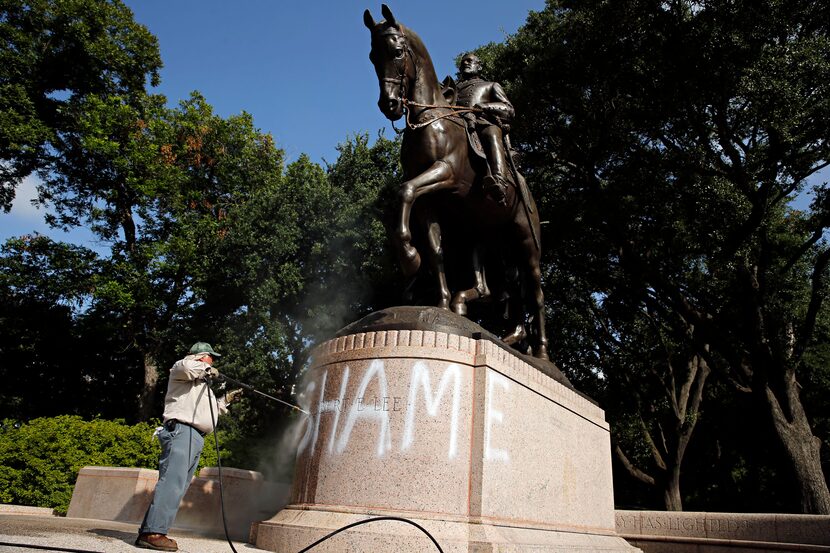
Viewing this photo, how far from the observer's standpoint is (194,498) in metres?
9.73

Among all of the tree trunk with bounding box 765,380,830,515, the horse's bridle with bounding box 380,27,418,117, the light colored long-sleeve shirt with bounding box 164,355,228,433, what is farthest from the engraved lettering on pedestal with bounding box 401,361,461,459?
the tree trunk with bounding box 765,380,830,515

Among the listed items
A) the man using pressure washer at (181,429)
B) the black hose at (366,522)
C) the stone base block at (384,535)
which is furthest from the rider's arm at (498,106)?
the black hose at (366,522)

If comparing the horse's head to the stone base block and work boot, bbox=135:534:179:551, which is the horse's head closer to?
the stone base block

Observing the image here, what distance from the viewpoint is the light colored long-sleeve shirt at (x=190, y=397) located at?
540 cm

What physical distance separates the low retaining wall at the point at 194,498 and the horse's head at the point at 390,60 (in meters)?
5.33

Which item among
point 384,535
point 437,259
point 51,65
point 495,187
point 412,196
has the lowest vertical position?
point 384,535

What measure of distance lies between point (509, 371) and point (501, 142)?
10.6 feet

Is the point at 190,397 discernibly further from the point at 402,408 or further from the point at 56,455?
the point at 56,455

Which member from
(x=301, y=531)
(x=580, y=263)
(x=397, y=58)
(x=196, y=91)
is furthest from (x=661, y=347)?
(x=196, y=91)

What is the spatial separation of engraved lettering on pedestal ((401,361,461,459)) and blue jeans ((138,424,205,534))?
1837mm

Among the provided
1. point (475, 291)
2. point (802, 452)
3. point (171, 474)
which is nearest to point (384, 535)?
point (171, 474)

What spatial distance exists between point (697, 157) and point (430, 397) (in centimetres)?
1346

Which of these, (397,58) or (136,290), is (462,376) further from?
(136,290)

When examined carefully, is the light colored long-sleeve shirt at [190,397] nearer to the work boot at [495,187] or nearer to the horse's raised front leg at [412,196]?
the horse's raised front leg at [412,196]
